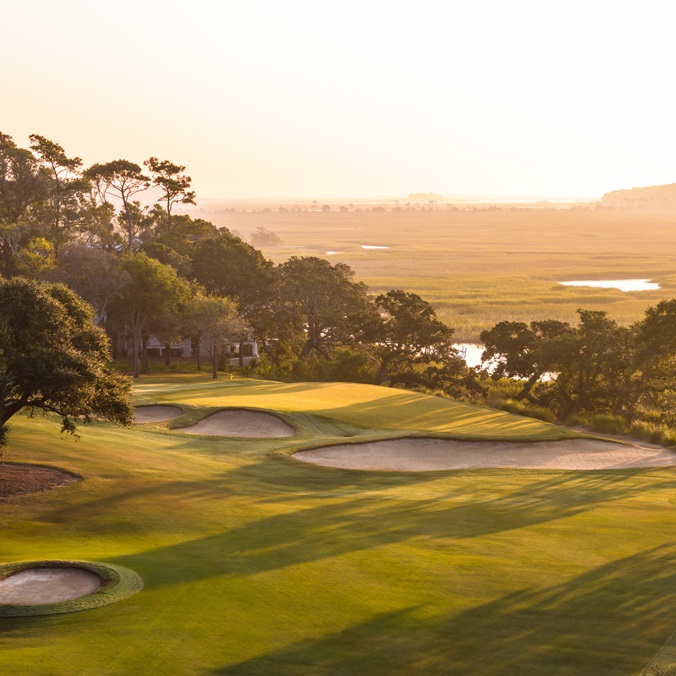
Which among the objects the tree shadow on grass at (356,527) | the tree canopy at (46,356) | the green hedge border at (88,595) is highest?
the tree canopy at (46,356)

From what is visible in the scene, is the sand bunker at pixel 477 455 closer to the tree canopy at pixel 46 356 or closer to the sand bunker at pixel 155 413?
the sand bunker at pixel 155 413

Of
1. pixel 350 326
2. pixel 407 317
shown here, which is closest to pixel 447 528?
pixel 407 317

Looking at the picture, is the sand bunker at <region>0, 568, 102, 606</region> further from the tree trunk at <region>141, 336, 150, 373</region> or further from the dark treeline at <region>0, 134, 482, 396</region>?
the tree trunk at <region>141, 336, 150, 373</region>

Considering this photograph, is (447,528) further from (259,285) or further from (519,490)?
(259,285)

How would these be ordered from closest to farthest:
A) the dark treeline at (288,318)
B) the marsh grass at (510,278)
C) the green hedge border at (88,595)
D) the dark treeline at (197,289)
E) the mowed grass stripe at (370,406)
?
the green hedge border at (88,595) → the mowed grass stripe at (370,406) → the dark treeline at (288,318) → the dark treeline at (197,289) → the marsh grass at (510,278)

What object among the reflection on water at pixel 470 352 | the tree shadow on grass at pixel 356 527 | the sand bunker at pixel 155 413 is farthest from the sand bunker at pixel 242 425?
the reflection on water at pixel 470 352

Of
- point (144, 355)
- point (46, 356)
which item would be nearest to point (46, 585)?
point (46, 356)

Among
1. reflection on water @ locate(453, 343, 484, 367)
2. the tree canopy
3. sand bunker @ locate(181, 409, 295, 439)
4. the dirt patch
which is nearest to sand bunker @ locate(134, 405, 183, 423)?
sand bunker @ locate(181, 409, 295, 439)

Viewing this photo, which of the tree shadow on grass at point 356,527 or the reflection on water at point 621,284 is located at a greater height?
the reflection on water at point 621,284
